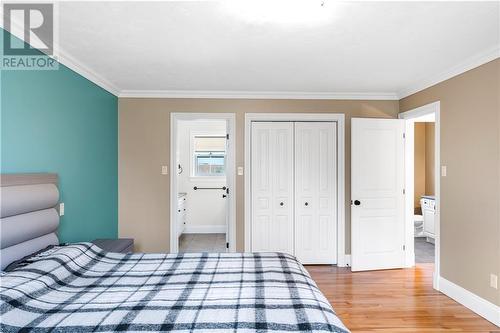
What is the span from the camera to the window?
588 cm

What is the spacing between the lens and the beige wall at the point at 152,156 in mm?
3918

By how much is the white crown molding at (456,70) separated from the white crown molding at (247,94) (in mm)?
365

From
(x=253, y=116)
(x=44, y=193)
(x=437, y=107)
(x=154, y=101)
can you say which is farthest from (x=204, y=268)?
(x=437, y=107)

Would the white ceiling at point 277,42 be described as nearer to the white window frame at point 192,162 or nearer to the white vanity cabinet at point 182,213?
the white window frame at point 192,162

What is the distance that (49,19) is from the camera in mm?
2012

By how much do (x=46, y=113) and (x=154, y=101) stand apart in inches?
65.8

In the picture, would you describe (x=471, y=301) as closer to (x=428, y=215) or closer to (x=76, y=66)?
(x=428, y=215)

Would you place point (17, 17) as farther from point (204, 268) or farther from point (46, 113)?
point (204, 268)

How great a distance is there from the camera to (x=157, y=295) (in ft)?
4.99

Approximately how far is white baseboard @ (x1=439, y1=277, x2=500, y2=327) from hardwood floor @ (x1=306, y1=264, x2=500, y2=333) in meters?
0.05

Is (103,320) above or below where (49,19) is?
below

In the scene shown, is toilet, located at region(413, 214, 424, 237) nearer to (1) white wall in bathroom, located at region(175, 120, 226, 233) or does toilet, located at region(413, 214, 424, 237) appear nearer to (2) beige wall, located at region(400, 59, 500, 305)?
(2) beige wall, located at region(400, 59, 500, 305)

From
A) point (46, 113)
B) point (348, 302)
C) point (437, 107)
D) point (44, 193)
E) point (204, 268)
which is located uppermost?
point (437, 107)


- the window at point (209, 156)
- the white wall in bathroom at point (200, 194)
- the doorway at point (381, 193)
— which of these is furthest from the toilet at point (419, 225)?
the window at point (209, 156)
